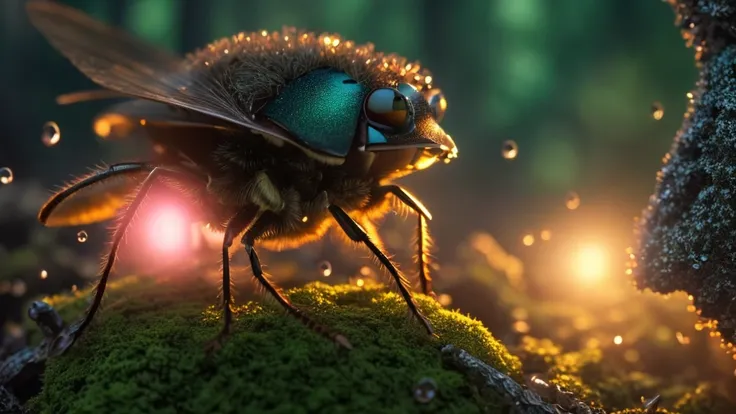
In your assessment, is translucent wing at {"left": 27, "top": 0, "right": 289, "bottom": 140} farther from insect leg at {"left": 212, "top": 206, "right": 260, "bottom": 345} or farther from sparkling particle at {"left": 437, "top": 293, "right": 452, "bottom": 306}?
sparkling particle at {"left": 437, "top": 293, "right": 452, "bottom": 306}

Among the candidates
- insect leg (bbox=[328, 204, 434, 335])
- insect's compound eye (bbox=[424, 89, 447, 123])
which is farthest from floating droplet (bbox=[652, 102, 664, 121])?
insect leg (bbox=[328, 204, 434, 335])

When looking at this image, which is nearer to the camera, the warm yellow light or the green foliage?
the green foliage

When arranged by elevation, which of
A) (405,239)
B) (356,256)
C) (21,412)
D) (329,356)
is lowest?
(21,412)

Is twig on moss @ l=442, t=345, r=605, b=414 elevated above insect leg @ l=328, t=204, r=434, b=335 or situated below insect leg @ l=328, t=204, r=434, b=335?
below

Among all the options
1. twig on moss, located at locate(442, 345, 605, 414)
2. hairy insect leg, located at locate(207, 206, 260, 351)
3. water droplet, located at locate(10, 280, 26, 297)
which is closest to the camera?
twig on moss, located at locate(442, 345, 605, 414)

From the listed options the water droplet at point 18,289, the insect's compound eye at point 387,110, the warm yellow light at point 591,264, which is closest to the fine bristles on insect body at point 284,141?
the insect's compound eye at point 387,110

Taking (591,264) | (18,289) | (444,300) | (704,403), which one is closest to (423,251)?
(444,300)

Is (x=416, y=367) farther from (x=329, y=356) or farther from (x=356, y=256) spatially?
(x=356, y=256)

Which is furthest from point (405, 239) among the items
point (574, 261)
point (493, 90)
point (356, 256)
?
point (493, 90)
